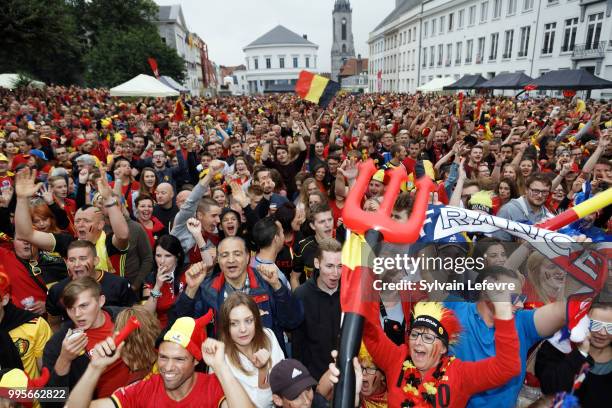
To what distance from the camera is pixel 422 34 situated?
5512 centimetres

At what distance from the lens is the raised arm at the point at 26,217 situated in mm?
3465

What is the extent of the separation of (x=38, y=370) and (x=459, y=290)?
2.98m

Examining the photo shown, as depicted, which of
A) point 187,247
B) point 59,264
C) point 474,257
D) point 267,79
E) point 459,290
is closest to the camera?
point 459,290

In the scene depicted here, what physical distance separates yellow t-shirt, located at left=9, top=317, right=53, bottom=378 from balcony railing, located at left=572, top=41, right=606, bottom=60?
116 ft

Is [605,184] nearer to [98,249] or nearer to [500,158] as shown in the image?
[500,158]

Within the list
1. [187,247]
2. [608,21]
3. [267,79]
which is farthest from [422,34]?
[187,247]

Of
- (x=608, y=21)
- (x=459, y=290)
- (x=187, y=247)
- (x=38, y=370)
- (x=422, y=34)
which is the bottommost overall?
(x=38, y=370)

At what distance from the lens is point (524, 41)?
3569cm

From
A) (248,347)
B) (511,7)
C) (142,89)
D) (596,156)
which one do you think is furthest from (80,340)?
(511,7)

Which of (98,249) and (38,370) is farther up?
(98,249)

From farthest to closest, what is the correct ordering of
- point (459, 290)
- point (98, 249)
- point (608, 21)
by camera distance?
point (608, 21)
point (98, 249)
point (459, 290)

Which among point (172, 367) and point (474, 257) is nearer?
point (172, 367)

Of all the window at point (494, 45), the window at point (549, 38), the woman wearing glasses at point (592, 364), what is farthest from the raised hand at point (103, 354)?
the window at point (494, 45)

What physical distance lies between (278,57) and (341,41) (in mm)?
25295
